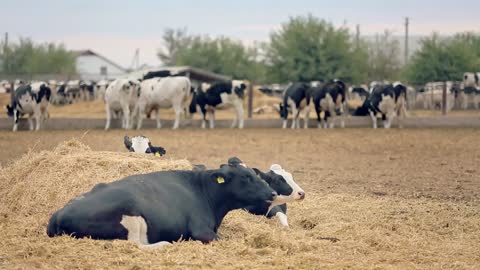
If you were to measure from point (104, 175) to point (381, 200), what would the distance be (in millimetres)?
3753

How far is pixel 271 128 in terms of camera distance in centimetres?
2809

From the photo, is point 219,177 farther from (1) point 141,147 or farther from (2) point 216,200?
(1) point 141,147

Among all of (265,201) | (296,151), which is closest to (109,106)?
(296,151)

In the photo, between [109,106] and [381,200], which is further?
[109,106]

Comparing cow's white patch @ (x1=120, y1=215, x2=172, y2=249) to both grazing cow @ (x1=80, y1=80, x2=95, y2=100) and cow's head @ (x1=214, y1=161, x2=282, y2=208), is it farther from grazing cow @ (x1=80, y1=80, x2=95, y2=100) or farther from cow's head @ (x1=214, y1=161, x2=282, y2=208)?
grazing cow @ (x1=80, y1=80, x2=95, y2=100)

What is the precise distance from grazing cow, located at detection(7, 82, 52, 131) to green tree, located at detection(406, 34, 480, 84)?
30.8m

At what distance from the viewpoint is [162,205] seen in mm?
7797

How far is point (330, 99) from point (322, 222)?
1950cm

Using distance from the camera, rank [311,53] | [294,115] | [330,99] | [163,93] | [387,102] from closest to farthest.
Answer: [330,99] < [387,102] < [163,93] < [294,115] < [311,53]

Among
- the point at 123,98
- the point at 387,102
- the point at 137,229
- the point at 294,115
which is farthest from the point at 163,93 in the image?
the point at 137,229

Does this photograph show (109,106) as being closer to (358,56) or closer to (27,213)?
(27,213)

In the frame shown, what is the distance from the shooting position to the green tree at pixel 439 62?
52375 mm

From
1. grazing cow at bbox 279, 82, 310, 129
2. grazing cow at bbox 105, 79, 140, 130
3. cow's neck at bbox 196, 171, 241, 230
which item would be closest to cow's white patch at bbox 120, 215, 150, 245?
cow's neck at bbox 196, 171, 241, 230

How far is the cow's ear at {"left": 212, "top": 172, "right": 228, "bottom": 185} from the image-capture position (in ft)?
27.4
